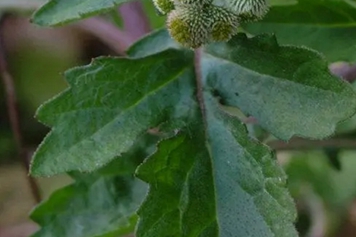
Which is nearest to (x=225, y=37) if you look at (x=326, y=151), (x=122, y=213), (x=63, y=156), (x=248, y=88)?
(x=248, y=88)

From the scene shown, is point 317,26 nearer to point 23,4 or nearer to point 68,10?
point 68,10

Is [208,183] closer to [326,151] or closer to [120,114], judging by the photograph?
[120,114]

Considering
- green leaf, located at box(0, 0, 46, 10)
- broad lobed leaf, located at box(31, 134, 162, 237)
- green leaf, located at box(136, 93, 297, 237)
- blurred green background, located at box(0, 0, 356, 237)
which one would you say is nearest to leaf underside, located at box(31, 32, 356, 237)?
green leaf, located at box(136, 93, 297, 237)

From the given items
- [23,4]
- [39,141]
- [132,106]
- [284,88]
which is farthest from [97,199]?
[39,141]

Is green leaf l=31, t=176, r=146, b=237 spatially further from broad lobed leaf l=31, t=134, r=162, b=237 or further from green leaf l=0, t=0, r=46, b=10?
green leaf l=0, t=0, r=46, b=10

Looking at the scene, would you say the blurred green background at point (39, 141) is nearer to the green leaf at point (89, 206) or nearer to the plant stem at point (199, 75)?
the green leaf at point (89, 206)
